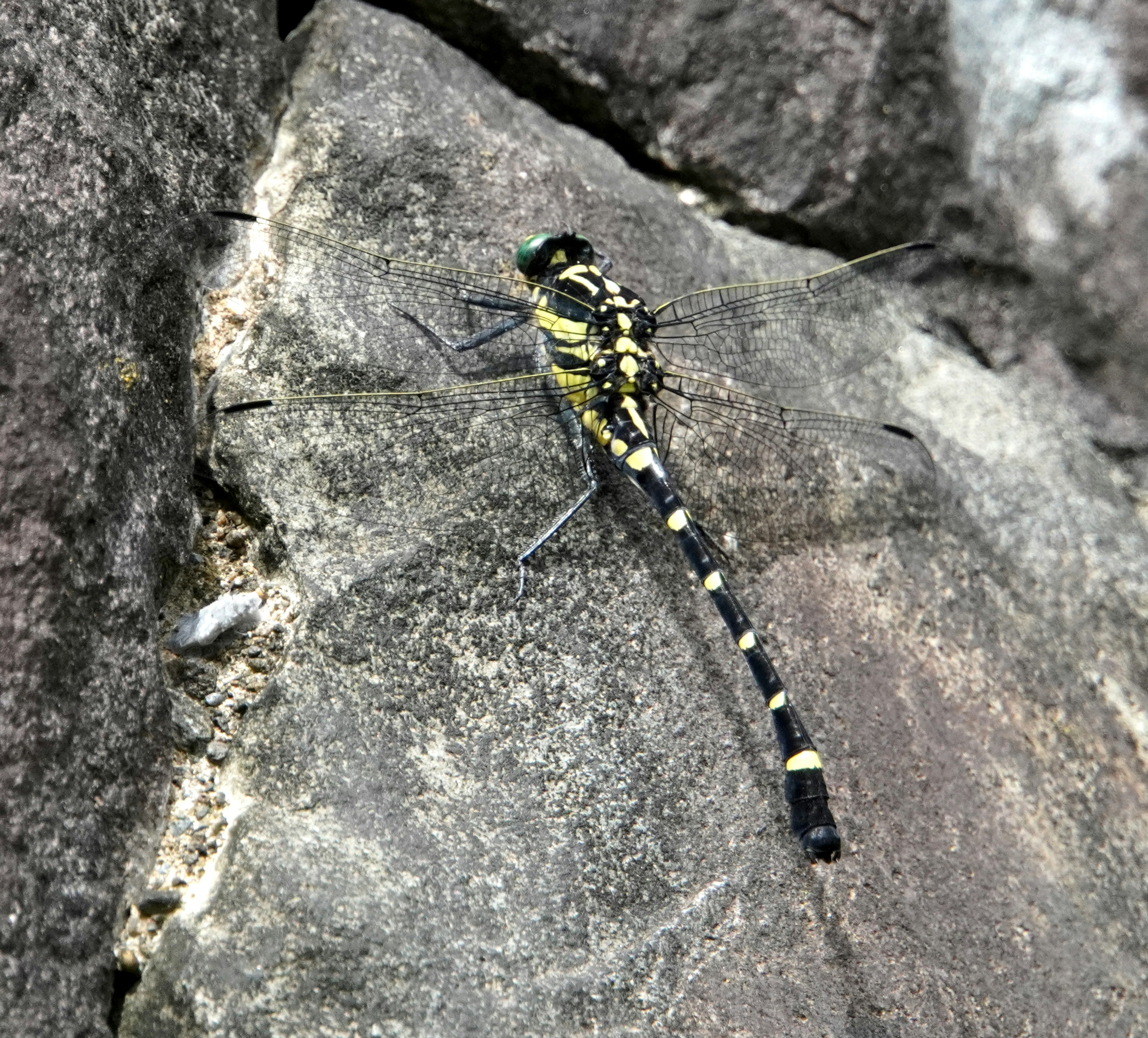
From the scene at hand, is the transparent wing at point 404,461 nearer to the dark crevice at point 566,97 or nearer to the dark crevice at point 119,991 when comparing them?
the dark crevice at point 119,991

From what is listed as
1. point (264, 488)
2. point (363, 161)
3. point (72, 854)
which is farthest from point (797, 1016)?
point (363, 161)

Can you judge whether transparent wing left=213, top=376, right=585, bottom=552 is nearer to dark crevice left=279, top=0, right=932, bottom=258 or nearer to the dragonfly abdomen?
the dragonfly abdomen

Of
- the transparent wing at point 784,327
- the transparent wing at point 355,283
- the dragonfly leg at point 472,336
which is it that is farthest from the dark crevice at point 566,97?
the dragonfly leg at point 472,336

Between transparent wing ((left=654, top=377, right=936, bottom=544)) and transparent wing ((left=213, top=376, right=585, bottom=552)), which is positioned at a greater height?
transparent wing ((left=654, top=377, right=936, bottom=544))

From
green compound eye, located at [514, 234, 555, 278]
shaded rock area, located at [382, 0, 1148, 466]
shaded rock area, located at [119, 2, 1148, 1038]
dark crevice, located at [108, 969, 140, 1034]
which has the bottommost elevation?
dark crevice, located at [108, 969, 140, 1034]

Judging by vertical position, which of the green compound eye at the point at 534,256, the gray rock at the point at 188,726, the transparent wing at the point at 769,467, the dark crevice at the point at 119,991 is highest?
the green compound eye at the point at 534,256

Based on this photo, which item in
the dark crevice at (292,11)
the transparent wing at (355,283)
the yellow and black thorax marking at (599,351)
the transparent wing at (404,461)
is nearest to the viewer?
the transparent wing at (404,461)

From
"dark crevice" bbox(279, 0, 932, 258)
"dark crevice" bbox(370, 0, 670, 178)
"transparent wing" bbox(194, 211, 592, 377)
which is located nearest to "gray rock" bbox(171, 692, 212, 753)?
"transparent wing" bbox(194, 211, 592, 377)
